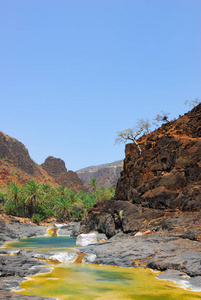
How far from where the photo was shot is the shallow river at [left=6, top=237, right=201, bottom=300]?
12.1m

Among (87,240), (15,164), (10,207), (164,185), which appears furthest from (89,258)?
(15,164)

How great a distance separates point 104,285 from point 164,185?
19114mm

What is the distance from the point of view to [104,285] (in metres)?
14.3

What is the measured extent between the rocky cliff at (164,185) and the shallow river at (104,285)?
300 inches

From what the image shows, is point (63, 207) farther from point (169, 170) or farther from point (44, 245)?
point (169, 170)

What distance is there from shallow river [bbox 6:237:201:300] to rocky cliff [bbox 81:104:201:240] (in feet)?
25.0

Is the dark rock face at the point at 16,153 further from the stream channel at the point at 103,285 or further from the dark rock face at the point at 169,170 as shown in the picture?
the stream channel at the point at 103,285

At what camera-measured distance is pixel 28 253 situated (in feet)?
80.0

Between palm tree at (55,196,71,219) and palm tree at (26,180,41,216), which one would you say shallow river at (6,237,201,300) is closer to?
palm tree at (26,180,41,216)

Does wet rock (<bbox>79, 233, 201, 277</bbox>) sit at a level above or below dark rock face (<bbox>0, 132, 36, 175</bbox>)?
below

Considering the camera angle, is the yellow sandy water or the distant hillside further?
the distant hillside

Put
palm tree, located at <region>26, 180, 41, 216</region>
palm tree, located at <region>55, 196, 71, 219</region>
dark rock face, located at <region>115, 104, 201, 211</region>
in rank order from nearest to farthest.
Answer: dark rock face, located at <region>115, 104, 201, 211</region>
palm tree, located at <region>26, 180, 41, 216</region>
palm tree, located at <region>55, 196, 71, 219</region>

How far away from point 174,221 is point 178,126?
1789cm

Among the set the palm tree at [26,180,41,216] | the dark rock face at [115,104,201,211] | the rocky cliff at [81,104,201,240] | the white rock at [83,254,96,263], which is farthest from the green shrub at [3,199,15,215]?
the white rock at [83,254,96,263]
